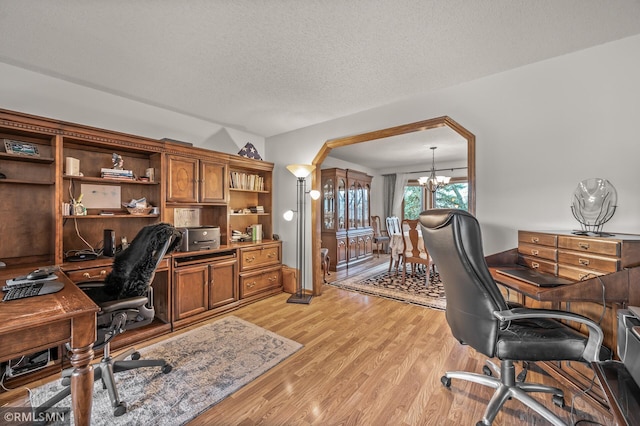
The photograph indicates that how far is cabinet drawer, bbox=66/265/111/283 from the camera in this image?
2.14 m

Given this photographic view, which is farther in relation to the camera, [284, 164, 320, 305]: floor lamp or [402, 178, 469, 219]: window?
[402, 178, 469, 219]: window

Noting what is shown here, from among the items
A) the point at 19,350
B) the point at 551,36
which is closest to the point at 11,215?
the point at 19,350

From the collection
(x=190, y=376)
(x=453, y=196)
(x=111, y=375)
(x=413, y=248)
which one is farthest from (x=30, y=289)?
(x=453, y=196)

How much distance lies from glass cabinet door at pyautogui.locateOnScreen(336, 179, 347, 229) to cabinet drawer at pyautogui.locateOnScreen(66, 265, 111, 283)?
394cm

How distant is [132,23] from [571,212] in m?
3.53

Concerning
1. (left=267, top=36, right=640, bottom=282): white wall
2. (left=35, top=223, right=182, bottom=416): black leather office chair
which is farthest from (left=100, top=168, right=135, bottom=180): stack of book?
(left=267, top=36, right=640, bottom=282): white wall

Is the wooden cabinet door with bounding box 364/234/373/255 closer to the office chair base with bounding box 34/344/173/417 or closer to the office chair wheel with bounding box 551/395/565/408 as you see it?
the office chair wheel with bounding box 551/395/565/408

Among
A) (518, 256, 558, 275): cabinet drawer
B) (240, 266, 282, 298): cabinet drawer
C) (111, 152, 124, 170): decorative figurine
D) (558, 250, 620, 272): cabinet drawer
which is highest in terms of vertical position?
(111, 152, 124, 170): decorative figurine

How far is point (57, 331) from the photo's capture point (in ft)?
3.74

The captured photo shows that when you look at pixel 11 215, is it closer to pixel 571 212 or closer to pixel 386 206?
pixel 571 212

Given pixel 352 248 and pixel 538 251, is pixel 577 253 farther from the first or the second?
pixel 352 248

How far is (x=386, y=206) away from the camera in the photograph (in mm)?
7668

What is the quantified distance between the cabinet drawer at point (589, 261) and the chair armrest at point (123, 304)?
2.86m

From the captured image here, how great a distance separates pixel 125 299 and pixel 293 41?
7.07 ft
